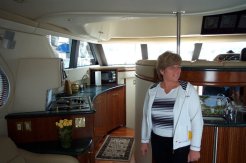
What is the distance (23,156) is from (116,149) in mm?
2031

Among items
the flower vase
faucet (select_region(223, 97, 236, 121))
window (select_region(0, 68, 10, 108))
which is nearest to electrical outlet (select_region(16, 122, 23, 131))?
window (select_region(0, 68, 10, 108))

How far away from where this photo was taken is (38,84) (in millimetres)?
2459

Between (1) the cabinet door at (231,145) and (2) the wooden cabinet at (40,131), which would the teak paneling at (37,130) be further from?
(1) the cabinet door at (231,145)

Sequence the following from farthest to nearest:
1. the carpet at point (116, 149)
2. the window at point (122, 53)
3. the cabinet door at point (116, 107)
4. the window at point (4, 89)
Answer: the window at point (122, 53), the cabinet door at point (116, 107), the carpet at point (116, 149), the window at point (4, 89)

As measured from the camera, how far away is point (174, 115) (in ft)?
5.24

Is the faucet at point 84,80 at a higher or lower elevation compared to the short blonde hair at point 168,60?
lower

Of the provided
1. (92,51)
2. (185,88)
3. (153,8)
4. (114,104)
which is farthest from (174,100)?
(92,51)

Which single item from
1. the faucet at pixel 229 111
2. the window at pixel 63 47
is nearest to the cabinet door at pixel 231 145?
the faucet at pixel 229 111

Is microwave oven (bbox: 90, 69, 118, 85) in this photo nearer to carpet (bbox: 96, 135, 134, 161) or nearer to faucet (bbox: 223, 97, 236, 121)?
carpet (bbox: 96, 135, 134, 161)

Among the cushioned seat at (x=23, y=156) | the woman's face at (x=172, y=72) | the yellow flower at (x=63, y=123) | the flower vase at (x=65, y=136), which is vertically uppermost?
the woman's face at (x=172, y=72)

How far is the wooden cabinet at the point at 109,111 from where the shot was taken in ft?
13.0

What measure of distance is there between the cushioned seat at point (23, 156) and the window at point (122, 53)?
403 centimetres

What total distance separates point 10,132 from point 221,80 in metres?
2.27

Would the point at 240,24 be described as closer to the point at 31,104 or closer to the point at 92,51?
the point at 31,104
